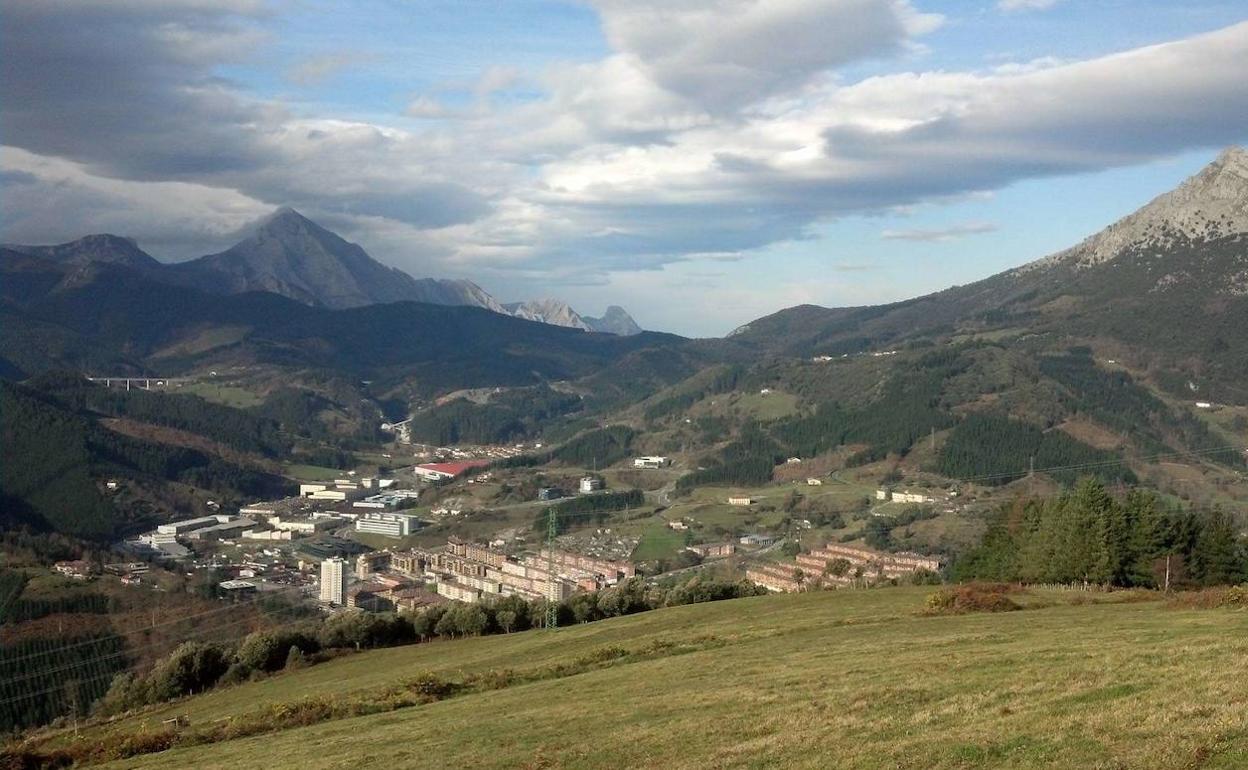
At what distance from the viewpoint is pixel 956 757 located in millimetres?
12867

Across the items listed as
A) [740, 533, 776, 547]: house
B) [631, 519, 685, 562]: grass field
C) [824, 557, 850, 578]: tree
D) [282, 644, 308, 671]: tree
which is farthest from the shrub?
[740, 533, 776, 547]: house

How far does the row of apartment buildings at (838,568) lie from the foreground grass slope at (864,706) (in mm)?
34882

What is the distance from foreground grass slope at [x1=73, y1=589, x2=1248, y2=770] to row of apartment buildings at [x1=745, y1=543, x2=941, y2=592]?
34882mm

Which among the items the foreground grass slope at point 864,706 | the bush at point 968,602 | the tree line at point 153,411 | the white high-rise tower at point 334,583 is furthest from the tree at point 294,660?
the tree line at point 153,411

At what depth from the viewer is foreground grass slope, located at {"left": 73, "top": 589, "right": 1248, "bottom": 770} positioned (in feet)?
43.2

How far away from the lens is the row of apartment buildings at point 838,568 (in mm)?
67812

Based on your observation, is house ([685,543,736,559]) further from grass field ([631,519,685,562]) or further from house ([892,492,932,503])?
house ([892,492,932,503])

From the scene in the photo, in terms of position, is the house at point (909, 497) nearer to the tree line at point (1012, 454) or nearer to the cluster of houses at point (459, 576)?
the tree line at point (1012, 454)

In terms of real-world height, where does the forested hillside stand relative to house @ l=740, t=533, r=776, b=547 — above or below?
above

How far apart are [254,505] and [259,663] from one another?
354 feet

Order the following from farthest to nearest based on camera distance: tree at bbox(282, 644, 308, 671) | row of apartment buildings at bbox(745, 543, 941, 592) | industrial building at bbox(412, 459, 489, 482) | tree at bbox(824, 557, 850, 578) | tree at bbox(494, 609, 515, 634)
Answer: industrial building at bbox(412, 459, 489, 482), tree at bbox(824, 557, 850, 578), row of apartment buildings at bbox(745, 543, 941, 592), tree at bbox(494, 609, 515, 634), tree at bbox(282, 644, 308, 671)

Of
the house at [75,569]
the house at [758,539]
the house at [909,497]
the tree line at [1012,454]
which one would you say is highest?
the tree line at [1012,454]

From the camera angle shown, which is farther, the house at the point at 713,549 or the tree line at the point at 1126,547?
the house at the point at 713,549

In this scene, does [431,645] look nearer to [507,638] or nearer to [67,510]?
[507,638]
